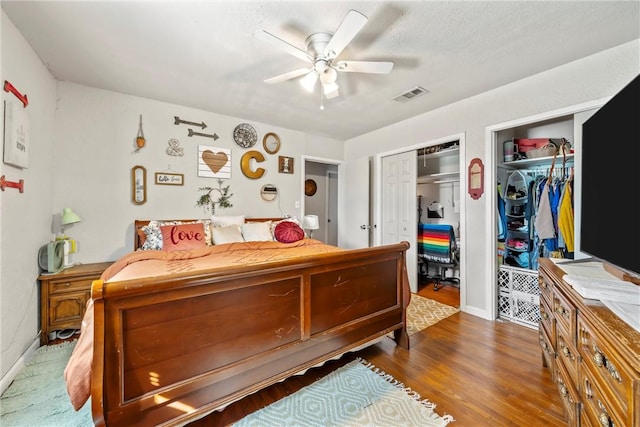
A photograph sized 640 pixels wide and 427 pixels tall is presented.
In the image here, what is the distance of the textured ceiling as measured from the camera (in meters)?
1.72

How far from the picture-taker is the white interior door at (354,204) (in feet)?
14.6

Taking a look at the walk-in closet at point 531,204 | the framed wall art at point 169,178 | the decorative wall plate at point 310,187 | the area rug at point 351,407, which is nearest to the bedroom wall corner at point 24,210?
the framed wall art at point 169,178

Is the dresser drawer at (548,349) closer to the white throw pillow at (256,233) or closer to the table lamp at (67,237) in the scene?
the white throw pillow at (256,233)

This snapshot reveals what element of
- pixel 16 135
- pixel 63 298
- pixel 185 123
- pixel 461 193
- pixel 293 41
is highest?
pixel 293 41

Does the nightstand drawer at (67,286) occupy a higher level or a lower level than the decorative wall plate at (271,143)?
lower

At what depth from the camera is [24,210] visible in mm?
2064

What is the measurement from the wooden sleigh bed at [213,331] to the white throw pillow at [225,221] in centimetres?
150

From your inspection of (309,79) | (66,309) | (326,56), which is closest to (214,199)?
(66,309)

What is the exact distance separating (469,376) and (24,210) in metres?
3.65

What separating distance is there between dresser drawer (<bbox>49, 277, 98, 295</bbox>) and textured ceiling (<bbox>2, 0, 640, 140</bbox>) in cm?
201

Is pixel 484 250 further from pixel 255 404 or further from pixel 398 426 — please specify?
pixel 255 404

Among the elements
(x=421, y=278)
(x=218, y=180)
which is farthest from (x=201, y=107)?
(x=421, y=278)

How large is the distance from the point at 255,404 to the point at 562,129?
4.18 m

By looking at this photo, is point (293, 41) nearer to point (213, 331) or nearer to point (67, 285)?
point (213, 331)
